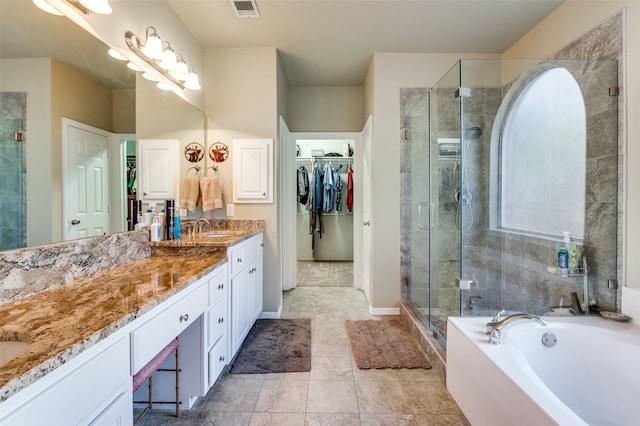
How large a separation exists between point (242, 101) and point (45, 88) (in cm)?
173

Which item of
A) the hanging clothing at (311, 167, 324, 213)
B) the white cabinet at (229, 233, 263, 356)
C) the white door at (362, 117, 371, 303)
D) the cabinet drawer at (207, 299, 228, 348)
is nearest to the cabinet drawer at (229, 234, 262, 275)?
the white cabinet at (229, 233, 263, 356)

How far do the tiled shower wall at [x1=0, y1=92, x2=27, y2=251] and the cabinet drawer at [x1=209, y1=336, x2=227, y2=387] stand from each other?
3.33ft

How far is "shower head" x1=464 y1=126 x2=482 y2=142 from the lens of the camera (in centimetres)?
206

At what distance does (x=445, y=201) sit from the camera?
2.20m

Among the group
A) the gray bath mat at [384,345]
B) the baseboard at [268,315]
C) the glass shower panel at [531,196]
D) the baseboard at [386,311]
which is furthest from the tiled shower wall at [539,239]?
the baseboard at [268,315]

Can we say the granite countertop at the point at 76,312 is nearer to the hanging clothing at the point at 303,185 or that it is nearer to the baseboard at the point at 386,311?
the baseboard at the point at 386,311

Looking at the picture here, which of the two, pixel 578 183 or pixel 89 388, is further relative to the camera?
pixel 578 183

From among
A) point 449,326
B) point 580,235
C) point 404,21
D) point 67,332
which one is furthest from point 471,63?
point 67,332

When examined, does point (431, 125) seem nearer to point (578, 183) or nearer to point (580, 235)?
point (578, 183)

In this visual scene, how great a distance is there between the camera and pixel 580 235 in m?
1.84

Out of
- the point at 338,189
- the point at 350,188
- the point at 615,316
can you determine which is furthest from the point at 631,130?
the point at 338,189

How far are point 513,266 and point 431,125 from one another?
1.35 meters

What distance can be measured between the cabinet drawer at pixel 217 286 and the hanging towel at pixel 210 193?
976mm

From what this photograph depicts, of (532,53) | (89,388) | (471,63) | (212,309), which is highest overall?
(532,53)
